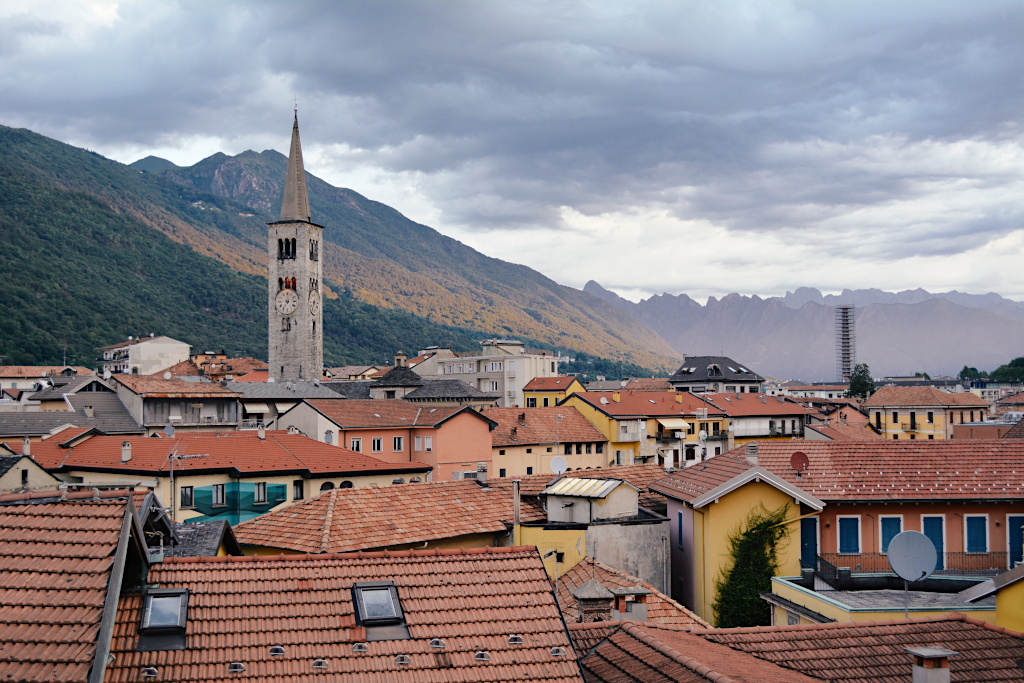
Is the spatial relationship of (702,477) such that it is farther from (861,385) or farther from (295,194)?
(861,385)

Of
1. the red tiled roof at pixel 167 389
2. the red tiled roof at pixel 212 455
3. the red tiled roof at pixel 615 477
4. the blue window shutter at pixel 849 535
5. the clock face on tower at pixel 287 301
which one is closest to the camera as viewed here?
the blue window shutter at pixel 849 535

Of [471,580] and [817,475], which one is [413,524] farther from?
[471,580]

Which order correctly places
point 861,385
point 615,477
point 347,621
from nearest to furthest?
point 347,621 → point 615,477 → point 861,385

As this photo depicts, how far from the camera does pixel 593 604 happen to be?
16.6 metres

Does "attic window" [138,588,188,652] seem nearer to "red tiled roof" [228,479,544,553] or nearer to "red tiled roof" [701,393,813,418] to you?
"red tiled roof" [228,479,544,553]

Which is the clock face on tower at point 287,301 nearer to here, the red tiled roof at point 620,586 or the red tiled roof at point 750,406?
the red tiled roof at point 750,406

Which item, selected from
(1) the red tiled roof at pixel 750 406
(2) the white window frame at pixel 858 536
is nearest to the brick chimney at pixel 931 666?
(2) the white window frame at pixel 858 536

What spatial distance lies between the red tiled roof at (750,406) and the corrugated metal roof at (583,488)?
54.4 metres

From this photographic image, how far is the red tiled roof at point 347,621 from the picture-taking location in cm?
930

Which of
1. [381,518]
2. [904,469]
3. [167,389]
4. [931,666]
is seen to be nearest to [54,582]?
[931,666]

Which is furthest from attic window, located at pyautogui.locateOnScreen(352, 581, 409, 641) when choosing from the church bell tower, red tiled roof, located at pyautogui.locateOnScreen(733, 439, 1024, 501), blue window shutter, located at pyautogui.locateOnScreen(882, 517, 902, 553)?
the church bell tower

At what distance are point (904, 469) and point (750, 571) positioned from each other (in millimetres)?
6082

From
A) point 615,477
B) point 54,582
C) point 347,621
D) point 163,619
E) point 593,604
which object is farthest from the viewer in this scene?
point 615,477

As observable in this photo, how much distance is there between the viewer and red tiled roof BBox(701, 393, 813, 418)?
8175 cm
